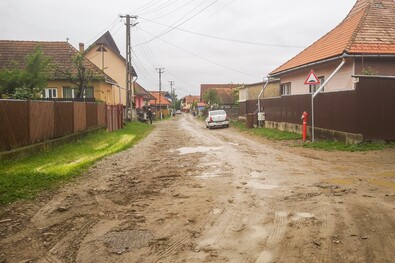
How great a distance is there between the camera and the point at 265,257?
13.7ft

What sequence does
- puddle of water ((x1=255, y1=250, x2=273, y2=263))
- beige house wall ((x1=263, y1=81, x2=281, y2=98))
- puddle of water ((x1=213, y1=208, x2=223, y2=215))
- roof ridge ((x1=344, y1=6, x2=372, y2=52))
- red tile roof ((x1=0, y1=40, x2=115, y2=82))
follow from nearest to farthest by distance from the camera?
1. puddle of water ((x1=255, y1=250, x2=273, y2=263))
2. puddle of water ((x1=213, y1=208, x2=223, y2=215))
3. roof ridge ((x1=344, y1=6, x2=372, y2=52))
4. beige house wall ((x1=263, y1=81, x2=281, y2=98))
5. red tile roof ((x1=0, y1=40, x2=115, y2=82))

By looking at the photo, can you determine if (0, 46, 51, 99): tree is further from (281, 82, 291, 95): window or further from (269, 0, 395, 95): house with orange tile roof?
(281, 82, 291, 95): window

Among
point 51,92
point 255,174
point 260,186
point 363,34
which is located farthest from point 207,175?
point 51,92

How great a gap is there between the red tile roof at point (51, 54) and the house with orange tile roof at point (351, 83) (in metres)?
14.9

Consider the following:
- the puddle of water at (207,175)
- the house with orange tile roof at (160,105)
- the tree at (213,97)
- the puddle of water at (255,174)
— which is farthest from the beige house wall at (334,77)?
the house with orange tile roof at (160,105)

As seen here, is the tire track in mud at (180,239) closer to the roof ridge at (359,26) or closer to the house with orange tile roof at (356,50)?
the house with orange tile roof at (356,50)

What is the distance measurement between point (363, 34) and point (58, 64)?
21.6 m

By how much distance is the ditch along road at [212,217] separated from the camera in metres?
4.37

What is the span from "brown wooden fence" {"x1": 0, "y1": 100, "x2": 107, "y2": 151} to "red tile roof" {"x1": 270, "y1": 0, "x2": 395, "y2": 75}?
1135cm

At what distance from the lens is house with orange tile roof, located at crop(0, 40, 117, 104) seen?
94.3 feet

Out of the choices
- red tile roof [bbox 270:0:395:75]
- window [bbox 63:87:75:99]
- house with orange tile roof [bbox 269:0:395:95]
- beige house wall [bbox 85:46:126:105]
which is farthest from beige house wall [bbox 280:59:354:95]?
A: beige house wall [bbox 85:46:126:105]

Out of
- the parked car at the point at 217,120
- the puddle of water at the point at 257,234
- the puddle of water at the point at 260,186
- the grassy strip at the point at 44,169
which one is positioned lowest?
the puddle of water at the point at 257,234

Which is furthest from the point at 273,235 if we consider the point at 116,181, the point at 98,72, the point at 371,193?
the point at 98,72

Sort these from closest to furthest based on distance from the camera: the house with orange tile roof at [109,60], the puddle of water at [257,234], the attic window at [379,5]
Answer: the puddle of water at [257,234], the attic window at [379,5], the house with orange tile roof at [109,60]
